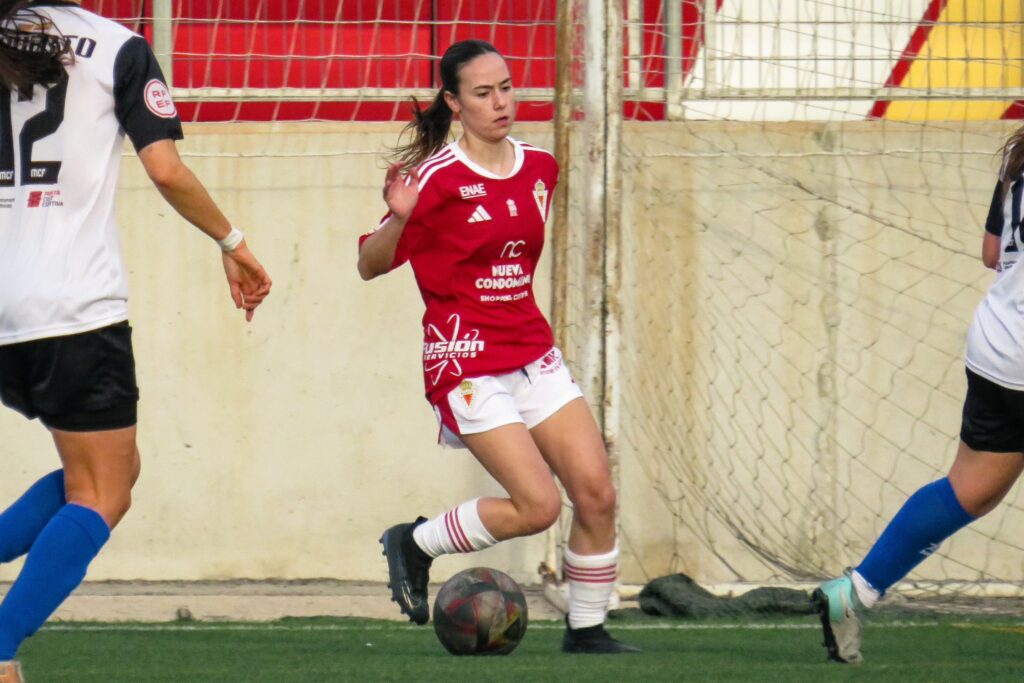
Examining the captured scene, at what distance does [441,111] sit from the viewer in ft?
17.3

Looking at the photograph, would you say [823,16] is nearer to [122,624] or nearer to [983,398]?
[983,398]

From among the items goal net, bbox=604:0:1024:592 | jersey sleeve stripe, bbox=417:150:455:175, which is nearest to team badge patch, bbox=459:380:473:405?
jersey sleeve stripe, bbox=417:150:455:175

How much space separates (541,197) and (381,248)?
0.54 metres

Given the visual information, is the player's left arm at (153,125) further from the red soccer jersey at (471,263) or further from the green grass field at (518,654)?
the green grass field at (518,654)

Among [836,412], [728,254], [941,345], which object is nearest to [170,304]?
[728,254]

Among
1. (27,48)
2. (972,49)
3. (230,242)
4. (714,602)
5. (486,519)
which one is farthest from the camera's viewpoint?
(972,49)

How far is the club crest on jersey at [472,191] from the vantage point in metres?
4.85

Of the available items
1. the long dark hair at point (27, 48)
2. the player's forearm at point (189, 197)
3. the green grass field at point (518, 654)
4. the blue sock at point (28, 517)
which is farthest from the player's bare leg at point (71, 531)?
the long dark hair at point (27, 48)

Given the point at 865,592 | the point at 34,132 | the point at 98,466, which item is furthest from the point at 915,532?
the point at 34,132

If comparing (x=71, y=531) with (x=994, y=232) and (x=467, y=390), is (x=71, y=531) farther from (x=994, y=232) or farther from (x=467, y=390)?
(x=994, y=232)

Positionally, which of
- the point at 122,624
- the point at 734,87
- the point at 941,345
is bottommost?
the point at 122,624

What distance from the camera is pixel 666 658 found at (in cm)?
489

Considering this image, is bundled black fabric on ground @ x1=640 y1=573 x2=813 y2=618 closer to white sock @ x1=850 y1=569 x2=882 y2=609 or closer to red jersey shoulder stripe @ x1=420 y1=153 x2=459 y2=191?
white sock @ x1=850 y1=569 x2=882 y2=609

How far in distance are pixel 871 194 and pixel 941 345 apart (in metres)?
0.73
